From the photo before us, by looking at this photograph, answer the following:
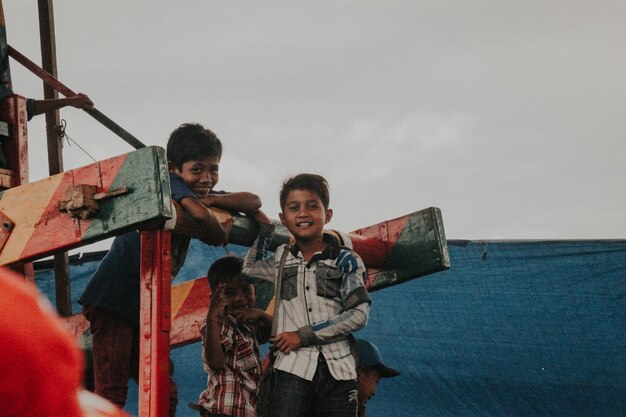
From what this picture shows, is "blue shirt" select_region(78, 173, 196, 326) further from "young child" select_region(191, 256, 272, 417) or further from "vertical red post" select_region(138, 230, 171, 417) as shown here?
"vertical red post" select_region(138, 230, 171, 417)

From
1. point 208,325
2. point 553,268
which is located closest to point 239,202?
point 208,325

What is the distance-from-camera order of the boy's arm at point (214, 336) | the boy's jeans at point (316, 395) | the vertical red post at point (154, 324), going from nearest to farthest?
the vertical red post at point (154, 324) < the boy's jeans at point (316, 395) < the boy's arm at point (214, 336)

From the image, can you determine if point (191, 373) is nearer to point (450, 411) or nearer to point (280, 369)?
point (450, 411)

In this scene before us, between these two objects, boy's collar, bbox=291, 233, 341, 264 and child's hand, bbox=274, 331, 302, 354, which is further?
boy's collar, bbox=291, 233, 341, 264

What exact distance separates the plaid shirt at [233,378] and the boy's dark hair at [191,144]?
0.73 meters

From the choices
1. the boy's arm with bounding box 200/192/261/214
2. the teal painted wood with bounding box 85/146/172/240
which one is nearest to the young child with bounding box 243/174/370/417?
the boy's arm with bounding box 200/192/261/214

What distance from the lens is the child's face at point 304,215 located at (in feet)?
10.6

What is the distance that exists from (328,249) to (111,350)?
898 mm

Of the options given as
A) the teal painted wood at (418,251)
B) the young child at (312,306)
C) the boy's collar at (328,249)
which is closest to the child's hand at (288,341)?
the young child at (312,306)

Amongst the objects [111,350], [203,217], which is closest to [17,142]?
[111,350]

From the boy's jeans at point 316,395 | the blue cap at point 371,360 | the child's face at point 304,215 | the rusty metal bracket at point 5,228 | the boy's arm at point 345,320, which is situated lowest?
the boy's jeans at point 316,395

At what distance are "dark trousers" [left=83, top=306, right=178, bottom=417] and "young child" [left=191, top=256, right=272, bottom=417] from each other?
0.32m

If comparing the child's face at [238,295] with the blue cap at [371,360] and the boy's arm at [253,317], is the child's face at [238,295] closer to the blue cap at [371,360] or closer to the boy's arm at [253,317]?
the boy's arm at [253,317]

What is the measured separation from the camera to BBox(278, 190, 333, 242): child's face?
3.23 meters
